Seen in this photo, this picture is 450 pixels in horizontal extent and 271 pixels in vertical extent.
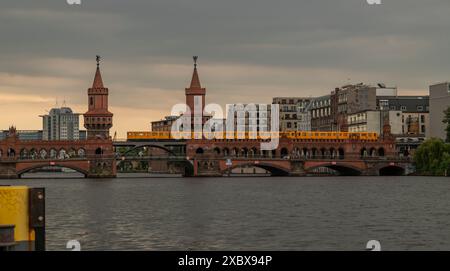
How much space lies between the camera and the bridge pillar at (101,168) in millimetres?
190875

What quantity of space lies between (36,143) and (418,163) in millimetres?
79595

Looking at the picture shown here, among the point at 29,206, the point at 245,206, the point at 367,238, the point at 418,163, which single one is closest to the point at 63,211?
the point at 245,206

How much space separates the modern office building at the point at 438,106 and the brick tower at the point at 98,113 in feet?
227

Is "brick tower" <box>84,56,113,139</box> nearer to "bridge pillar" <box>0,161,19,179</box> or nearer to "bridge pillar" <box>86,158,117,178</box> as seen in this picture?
"bridge pillar" <box>86,158,117,178</box>

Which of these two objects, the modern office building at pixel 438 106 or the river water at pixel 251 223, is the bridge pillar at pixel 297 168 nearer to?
the modern office building at pixel 438 106

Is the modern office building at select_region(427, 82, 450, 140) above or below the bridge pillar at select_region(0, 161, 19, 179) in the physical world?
above

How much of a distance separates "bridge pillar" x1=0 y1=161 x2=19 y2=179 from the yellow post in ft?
550

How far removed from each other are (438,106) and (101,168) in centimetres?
7198

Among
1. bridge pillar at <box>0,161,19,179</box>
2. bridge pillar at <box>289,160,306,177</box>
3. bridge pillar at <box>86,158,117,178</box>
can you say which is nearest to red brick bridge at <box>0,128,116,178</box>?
bridge pillar at <box>86,158,117,178</box>

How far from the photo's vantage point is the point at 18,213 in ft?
52.3

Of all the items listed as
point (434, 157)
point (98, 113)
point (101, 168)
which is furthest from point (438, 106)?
point (98, 113)

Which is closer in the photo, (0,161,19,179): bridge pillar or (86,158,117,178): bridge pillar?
(0,161,19,179): bridge pillar

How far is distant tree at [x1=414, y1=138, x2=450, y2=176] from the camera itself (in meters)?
163
